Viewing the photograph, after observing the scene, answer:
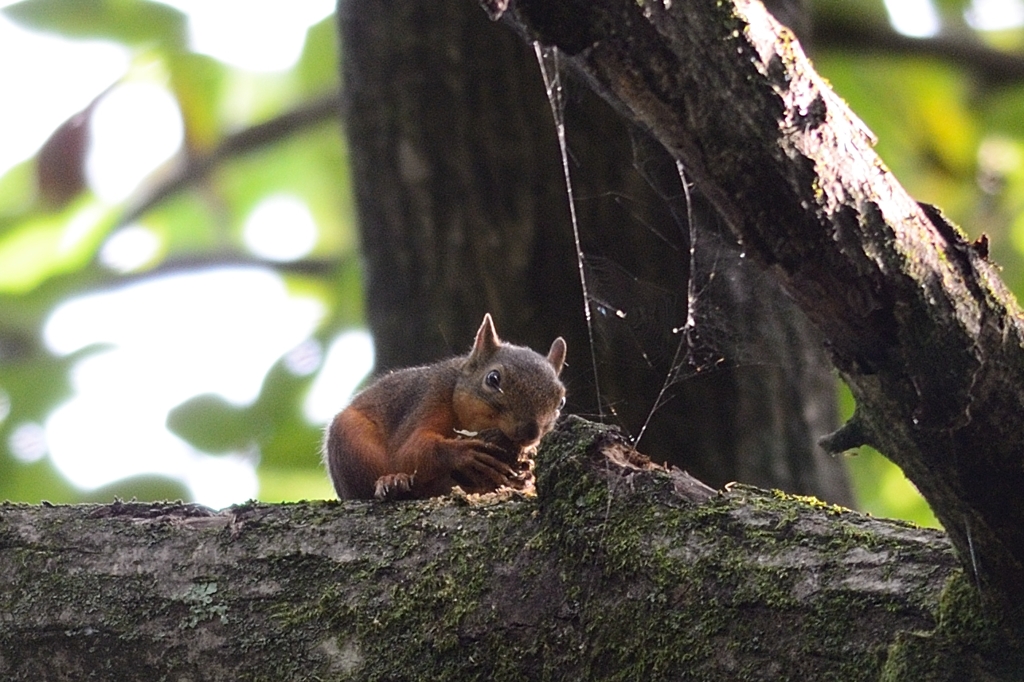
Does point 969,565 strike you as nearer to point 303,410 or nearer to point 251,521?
point 251,521

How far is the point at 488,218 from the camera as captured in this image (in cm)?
582

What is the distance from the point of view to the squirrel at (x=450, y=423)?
12.5 ft

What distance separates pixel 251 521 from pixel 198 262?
4.46 meters

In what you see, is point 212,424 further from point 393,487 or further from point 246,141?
point 393,487

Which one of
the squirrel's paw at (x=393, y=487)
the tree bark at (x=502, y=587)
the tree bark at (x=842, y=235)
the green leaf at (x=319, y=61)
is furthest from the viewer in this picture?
the green leaf at (x=319, y=61)

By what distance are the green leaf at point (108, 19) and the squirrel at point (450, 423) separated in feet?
9.54

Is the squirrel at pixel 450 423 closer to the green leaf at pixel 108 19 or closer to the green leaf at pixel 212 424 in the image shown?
the green leaf at pixel 212 424

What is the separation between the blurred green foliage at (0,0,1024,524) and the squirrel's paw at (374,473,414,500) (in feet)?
9.31

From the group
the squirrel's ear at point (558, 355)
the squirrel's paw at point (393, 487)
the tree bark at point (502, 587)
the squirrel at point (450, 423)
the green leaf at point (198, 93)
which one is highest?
the green leaf at point (198, 93)

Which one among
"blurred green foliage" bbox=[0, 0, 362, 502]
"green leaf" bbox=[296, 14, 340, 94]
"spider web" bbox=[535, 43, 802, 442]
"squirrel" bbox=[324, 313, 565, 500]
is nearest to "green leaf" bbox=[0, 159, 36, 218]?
"blurred green foliage" bbox=[0, 0, 362, 502]

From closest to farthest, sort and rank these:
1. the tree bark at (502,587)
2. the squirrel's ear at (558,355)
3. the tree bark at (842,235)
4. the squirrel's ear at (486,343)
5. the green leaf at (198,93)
Answer: 1. the tree bark at (842,235)
2. the tree bark at (502,587)
3. the squirrel's ear at (486,343)
4. the squirrel's ear at (558,355)
5. the green leaf at (198,93)

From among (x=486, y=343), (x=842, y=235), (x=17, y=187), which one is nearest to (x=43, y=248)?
(x=17, y=187)

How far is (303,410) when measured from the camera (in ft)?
21.8

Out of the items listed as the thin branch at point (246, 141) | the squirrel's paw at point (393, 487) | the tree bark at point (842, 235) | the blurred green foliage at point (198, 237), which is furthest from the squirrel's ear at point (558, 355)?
the tree bark at point (842, 235)
